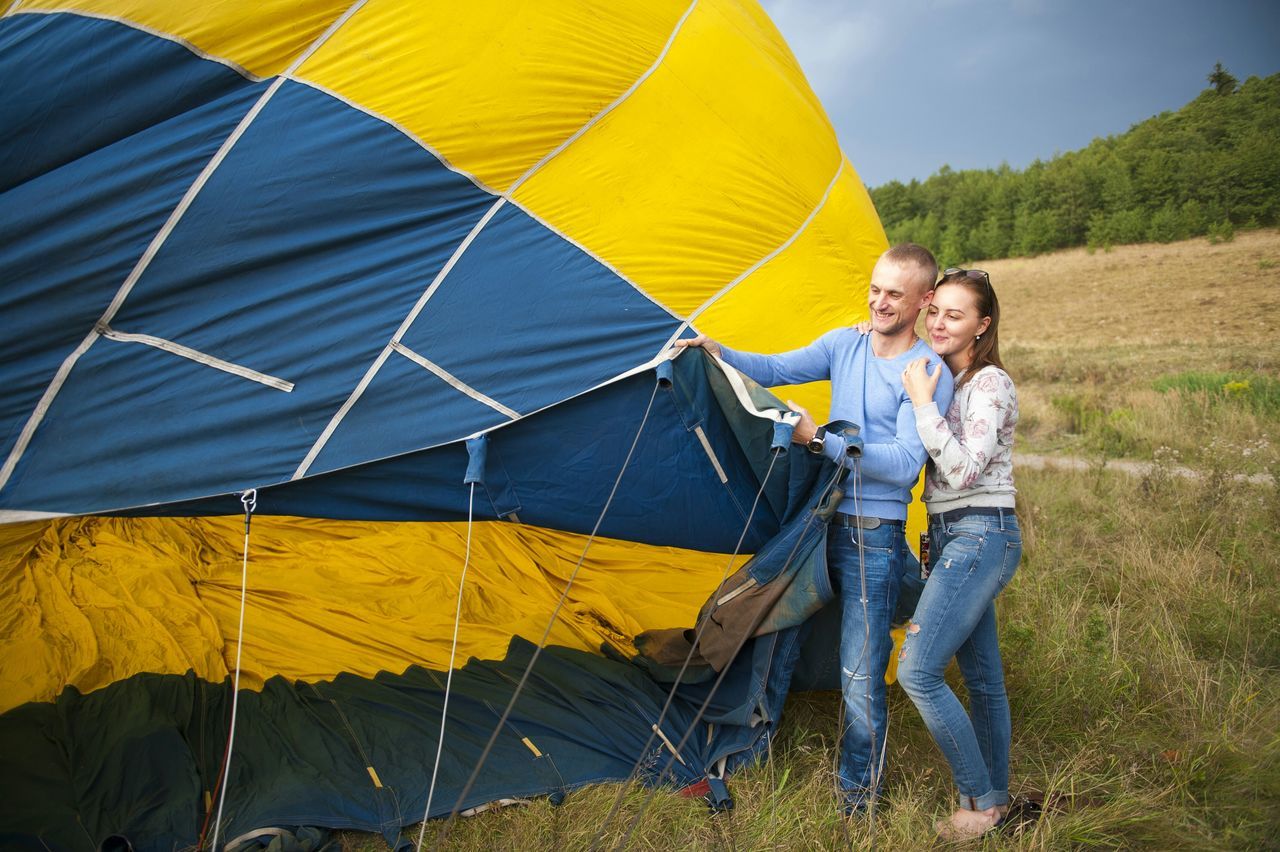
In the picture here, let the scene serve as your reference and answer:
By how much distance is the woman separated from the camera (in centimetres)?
218

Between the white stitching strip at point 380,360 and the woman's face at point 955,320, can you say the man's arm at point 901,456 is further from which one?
the white stitching strip at point 380,360

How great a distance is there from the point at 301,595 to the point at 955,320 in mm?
2488

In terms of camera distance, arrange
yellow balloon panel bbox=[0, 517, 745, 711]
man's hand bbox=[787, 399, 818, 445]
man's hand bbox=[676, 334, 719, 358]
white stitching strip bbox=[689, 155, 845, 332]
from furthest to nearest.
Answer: white stitching strip bbox=[689, 155, 845, 332]
yellow balloon panel bbox=[0, 517, 745, 711]
man's hand bbox=[676, 334, 719, 358]
man's hand bbox=[787, 399, 818, 445]

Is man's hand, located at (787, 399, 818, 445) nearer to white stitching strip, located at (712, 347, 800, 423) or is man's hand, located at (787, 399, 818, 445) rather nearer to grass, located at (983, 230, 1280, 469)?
white stitching strip, located at (712, 347, 800, 423)

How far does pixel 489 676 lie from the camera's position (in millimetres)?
2941

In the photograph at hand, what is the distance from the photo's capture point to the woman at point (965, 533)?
218cm

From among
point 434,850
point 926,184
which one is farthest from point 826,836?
point 926,184

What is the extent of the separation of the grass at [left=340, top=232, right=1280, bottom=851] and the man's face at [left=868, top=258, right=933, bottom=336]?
1315mm

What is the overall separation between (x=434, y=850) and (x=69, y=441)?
1.62 metres

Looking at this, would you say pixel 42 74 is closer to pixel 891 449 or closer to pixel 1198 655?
pixel 891 449

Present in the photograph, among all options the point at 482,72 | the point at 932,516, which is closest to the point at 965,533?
the point at 932,516

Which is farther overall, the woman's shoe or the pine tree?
the pine tree

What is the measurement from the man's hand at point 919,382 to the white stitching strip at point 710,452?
724 mm

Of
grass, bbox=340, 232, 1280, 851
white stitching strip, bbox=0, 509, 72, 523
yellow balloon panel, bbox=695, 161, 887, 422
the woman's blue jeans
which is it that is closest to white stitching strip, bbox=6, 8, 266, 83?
white stitching strip, bbox=0, 509, 72, 523
